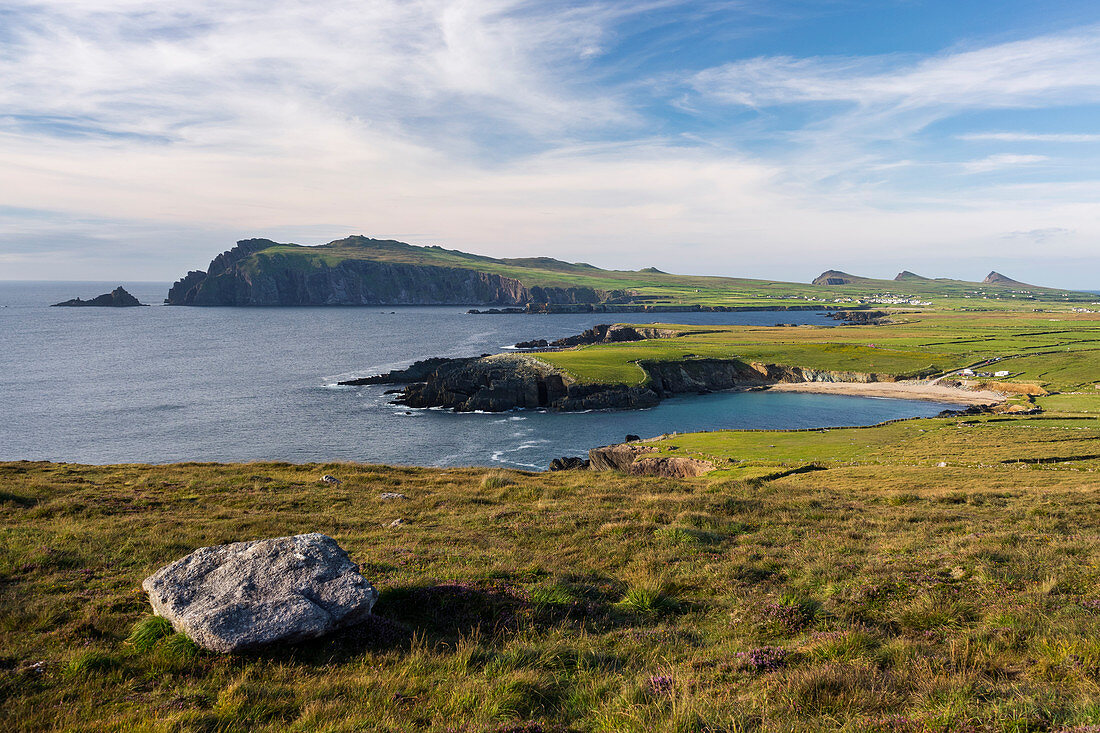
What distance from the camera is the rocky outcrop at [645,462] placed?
4922cm

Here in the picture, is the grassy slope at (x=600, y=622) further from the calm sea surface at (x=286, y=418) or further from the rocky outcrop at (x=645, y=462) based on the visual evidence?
the calm sea surface at (x=286, y=418)

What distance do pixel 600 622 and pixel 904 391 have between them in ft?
353

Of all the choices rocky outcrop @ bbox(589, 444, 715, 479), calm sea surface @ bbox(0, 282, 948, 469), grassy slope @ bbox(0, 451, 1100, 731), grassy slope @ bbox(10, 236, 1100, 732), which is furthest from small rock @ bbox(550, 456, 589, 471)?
grassy slope @ bbox(0, 451, 1100, 731)

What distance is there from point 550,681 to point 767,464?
42275 mm

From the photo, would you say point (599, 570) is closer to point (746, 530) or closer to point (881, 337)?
point (746, 530)

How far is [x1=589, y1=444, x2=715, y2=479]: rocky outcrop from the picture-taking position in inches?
1938

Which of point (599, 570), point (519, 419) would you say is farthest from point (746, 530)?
point (519, 419)

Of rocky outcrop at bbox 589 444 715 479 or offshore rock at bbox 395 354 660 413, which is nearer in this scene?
rocky outcrop at bbox 589 444 715 479

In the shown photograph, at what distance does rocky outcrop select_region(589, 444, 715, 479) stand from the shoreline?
198 feet

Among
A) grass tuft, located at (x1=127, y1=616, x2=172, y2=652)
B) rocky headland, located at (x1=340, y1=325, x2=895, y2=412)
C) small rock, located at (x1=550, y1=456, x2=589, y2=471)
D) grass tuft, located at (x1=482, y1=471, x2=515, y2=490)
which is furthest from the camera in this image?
rocky headland, located at (x1=340, y1=325, x2=895, y2=412)

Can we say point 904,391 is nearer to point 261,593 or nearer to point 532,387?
point 532,387

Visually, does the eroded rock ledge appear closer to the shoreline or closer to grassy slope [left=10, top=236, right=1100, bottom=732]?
the shoreline

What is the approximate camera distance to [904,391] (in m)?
98.7

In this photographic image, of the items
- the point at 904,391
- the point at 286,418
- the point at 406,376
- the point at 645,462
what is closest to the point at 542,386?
the point at 406,376
